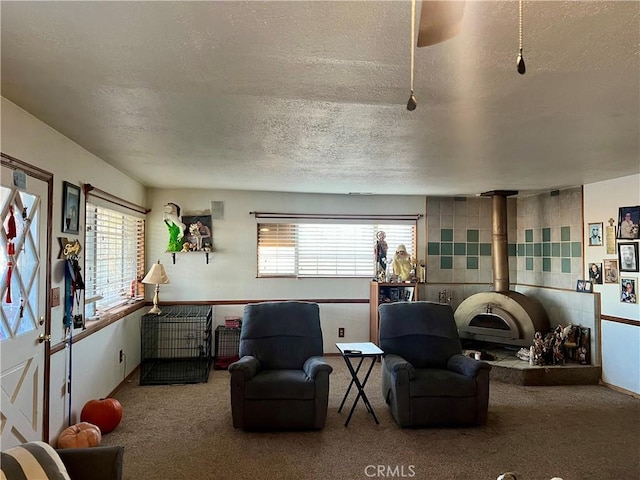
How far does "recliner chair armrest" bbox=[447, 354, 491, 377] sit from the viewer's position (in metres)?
3.48

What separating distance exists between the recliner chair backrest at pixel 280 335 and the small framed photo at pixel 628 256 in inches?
127

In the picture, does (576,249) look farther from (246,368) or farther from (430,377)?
(246,368)

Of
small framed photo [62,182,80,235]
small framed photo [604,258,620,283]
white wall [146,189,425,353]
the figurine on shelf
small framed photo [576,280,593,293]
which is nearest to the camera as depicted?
small framed photo [62,182,80,235]

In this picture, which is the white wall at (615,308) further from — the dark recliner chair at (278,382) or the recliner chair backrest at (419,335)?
the dark recliner chair at (278,382)

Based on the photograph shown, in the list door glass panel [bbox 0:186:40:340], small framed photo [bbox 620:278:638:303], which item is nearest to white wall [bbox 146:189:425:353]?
small framed photo [bbox 620:278:638:303]

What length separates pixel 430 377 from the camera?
349 cm

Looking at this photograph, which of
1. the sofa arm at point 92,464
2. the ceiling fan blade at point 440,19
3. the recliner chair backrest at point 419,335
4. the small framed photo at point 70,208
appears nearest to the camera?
the ceiling fan blade at point 440,19

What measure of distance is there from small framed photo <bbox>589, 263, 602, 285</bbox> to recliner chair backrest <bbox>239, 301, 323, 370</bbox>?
318 cm

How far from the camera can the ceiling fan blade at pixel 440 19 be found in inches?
39.4

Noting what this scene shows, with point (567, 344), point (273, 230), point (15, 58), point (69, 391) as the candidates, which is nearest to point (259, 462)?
point (69, 391)

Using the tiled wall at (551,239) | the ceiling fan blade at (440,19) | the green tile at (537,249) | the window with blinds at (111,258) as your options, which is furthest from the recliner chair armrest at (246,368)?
the green tile at (537,249)

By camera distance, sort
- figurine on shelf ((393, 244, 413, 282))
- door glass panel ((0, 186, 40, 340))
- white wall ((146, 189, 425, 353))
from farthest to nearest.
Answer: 1. figurine on shelf ((393, 244, 413, 282))
2. white wall ((146, 189, 425, 353))
3. door glass panel ((0, 186, 40, 340))

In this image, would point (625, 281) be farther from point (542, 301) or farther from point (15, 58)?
point (15, 58)

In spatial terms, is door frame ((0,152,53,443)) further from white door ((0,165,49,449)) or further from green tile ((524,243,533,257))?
green tile ((524,243,533,257))
